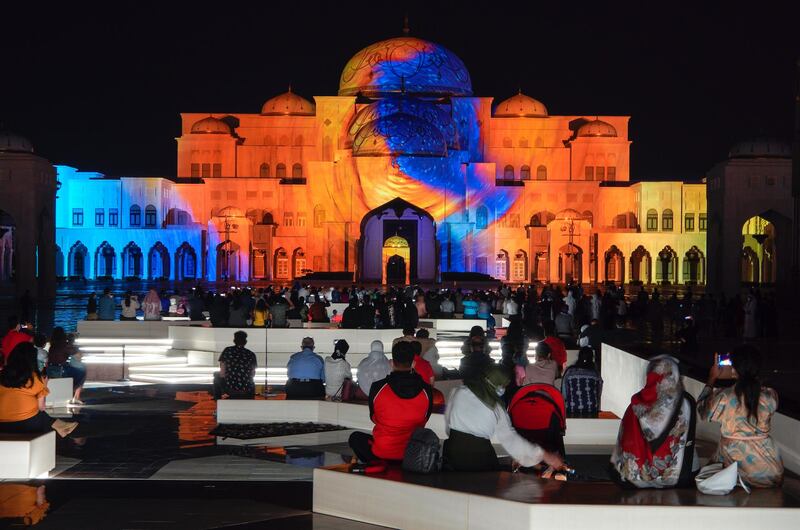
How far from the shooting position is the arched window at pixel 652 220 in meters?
59.8

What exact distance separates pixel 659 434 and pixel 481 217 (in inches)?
2044

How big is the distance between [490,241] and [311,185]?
29.7 ft

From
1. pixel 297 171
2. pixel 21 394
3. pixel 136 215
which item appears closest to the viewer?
pixel 21 394

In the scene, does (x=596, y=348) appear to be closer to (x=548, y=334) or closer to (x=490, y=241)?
(x=548, y=334)

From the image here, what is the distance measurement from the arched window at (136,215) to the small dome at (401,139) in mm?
12609

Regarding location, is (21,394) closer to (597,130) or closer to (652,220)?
(652,220)

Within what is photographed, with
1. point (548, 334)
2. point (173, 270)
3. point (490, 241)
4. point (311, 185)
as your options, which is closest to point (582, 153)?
point (490, 241)

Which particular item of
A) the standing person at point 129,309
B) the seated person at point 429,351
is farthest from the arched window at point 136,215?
the seated person at point 429,351

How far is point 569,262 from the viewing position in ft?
186

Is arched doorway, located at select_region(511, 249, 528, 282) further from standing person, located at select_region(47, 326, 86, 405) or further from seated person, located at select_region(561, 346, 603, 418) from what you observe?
seated person, located at select_region(561, 346, 603, 418)

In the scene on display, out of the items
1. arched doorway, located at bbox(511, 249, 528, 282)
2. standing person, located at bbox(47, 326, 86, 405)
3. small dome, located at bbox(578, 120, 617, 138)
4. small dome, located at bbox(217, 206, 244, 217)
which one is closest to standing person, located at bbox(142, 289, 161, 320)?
standing person, located at bbox(47, 326, 86, 405)

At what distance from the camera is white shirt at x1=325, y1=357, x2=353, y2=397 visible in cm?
1292

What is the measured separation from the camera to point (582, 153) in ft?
209

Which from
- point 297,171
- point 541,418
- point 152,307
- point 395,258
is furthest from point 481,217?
point 541,418
